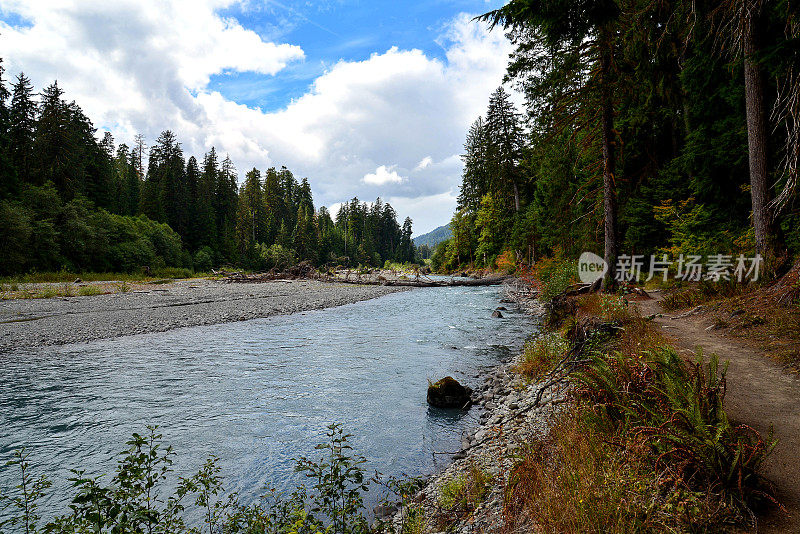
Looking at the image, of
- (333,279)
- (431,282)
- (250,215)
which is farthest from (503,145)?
(250,215)

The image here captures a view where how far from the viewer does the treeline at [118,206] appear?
31406 mm

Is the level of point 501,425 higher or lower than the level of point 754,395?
lower

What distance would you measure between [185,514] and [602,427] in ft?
16.8

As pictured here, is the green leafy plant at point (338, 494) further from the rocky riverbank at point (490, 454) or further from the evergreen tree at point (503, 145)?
the evergreen tree at point (503, 145)

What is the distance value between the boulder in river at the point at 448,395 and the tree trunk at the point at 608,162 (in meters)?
8.94

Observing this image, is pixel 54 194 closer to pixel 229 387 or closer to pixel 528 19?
pixel 229 387

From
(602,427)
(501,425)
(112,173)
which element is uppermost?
(112,173)

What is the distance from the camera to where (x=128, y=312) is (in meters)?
17.5

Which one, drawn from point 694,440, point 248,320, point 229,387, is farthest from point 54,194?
point 694,440

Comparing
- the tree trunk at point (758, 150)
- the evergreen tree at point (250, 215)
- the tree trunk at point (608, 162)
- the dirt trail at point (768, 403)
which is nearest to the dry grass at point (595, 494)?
the dirt trail at point (768, 403)

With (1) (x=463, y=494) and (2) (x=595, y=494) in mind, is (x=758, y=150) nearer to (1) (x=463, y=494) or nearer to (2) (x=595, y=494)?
(2) (x=595, y=494)

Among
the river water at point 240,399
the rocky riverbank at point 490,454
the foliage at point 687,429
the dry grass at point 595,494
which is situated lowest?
the river water at point 240,399

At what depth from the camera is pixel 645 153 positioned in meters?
18.4

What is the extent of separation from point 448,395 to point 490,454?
2.50 metres
